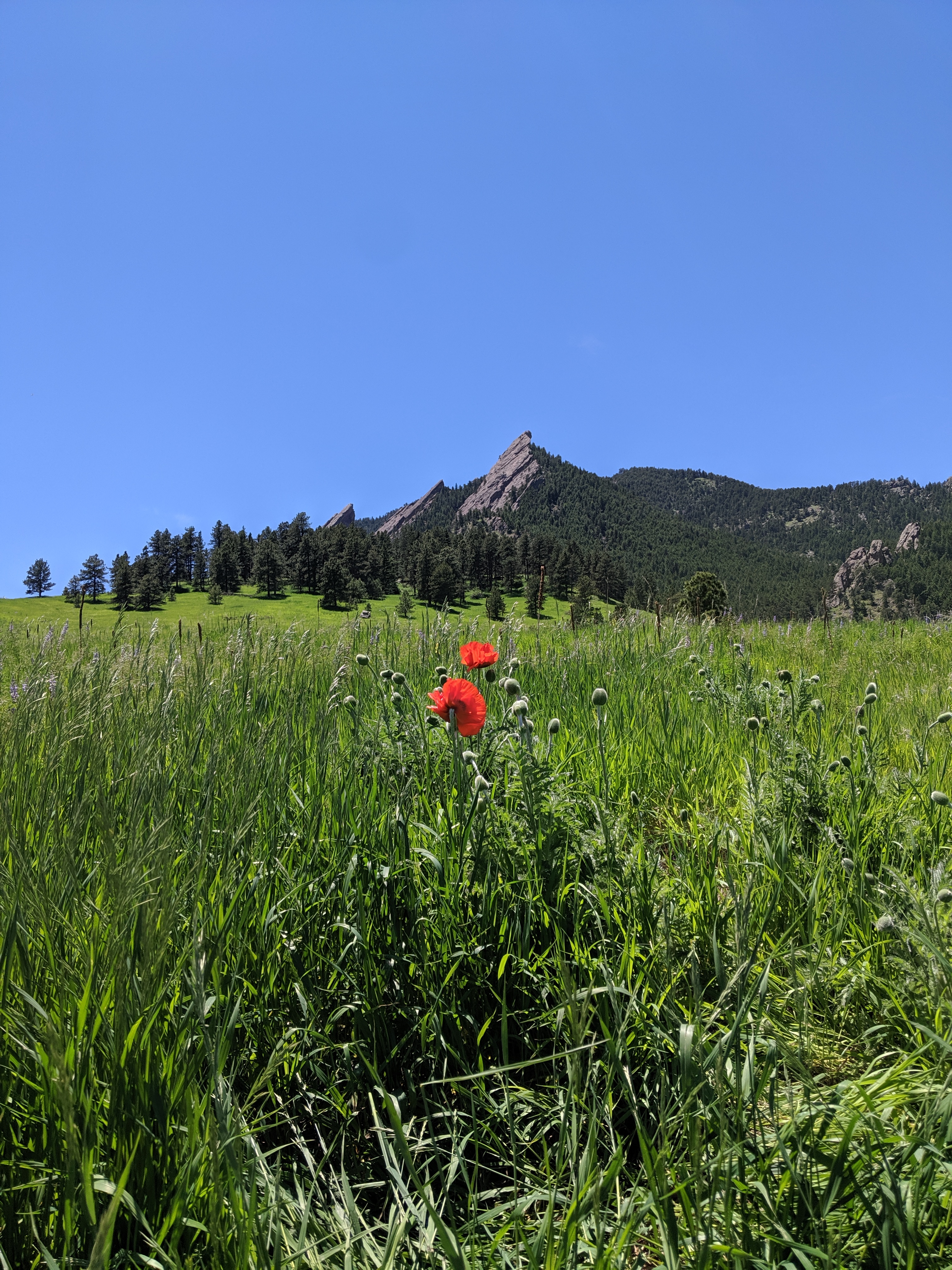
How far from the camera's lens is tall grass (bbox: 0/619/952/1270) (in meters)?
1.02

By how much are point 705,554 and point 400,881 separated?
176 metres

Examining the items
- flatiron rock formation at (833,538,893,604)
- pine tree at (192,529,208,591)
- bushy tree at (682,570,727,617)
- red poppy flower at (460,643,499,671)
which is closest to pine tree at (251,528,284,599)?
pine tree at (192,529,208,591)

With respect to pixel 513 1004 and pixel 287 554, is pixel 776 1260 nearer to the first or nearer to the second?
pixel 513 1004

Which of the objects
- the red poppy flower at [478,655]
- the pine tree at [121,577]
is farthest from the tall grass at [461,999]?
the pine tree at [121,577]

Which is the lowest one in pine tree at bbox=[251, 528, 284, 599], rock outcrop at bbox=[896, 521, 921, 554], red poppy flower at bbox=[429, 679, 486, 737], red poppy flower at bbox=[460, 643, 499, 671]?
red poppy flower at bbox=[429, 679, 486, 737]

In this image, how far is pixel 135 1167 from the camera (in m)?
1.05

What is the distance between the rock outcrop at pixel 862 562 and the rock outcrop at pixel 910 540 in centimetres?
258

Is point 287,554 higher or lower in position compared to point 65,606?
Answer: higher

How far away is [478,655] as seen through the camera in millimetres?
2668

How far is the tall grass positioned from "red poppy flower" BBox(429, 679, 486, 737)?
12 centimetres

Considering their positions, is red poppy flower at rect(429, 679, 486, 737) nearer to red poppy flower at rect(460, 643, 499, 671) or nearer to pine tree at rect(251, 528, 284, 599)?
red poppy flower at rect(460, 643, 499, 671)

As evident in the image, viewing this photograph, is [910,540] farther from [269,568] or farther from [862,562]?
[269,568]

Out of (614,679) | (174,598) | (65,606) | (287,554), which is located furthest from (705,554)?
(614,679)

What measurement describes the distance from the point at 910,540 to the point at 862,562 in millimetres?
11674
